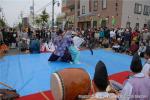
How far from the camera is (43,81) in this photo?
7.51m

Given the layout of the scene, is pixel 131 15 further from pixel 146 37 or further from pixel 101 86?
pixel 101 86

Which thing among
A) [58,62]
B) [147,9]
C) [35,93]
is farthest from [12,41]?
[147,9]

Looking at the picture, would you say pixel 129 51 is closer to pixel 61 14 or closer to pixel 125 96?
pixel 125 96

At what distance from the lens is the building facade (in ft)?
89.1

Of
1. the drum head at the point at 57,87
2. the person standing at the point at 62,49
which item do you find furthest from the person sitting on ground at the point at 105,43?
the drum head at the point at 57,87

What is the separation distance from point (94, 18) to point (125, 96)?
29270mm

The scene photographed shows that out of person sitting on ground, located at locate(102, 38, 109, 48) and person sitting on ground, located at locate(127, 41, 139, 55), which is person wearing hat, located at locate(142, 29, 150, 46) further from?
person sitting on ground, located at locate(102, 38, 109, 48)

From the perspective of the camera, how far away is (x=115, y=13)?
27.6 metres

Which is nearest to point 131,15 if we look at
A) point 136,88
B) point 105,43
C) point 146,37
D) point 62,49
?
point 105,43

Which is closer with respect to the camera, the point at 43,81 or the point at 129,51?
the point at 43,81

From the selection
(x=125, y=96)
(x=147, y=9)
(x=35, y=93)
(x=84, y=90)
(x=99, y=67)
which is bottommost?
(x=35, y=93)

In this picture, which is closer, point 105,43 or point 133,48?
point 133,48

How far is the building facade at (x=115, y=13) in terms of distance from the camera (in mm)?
27172

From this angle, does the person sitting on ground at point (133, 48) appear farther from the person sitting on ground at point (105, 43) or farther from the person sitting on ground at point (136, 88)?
the person sitting on ground at point (136, 88)
